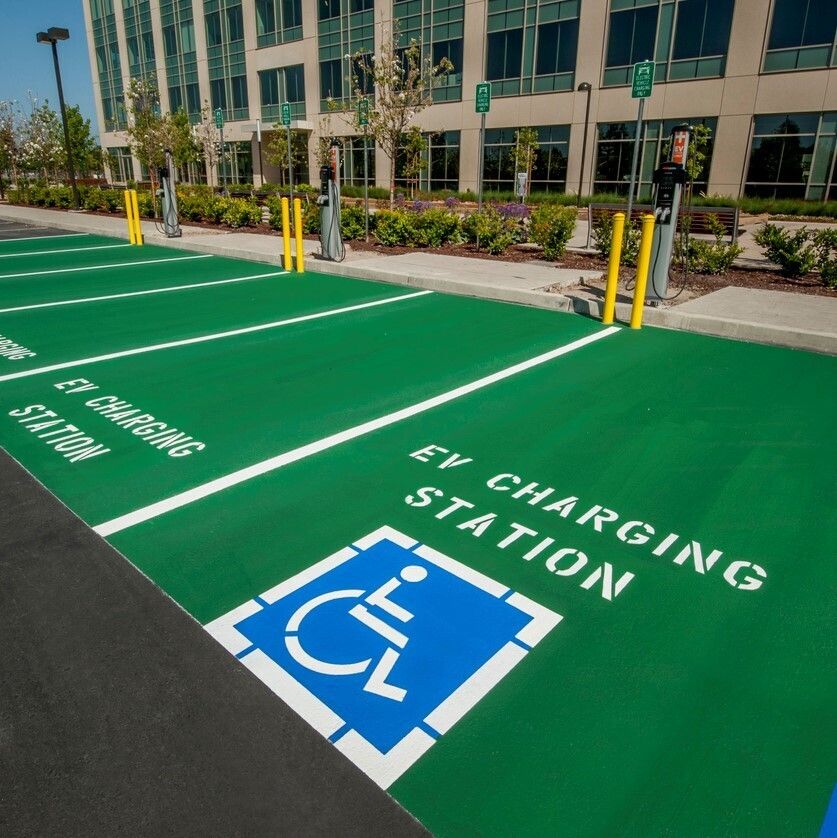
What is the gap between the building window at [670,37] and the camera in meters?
26.8

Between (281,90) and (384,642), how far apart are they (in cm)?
4672

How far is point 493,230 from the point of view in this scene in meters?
14.3

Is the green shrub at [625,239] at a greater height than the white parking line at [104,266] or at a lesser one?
greater

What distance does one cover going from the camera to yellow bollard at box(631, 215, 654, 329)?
8047mm

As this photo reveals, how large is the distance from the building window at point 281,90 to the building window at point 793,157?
27.7 metres

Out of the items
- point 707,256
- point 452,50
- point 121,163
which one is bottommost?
point 707,256

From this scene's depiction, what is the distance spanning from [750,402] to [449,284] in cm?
592

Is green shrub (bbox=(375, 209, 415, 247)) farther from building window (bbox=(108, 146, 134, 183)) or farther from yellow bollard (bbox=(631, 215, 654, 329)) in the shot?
building window (bbox=(108, 146, 134, 183))

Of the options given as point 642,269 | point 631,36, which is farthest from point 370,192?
point 642,269

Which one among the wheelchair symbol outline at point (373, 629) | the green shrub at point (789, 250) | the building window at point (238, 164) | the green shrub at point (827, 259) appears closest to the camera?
the wheelchair symbol outline at point (373, 629)

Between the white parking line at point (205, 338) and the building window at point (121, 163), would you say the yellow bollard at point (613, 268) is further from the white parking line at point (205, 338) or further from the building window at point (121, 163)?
the building window at point (121, 163)

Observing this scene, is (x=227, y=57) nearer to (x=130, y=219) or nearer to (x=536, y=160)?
(x=536, y=160)

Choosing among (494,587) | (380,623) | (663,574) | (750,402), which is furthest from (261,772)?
(750,402)

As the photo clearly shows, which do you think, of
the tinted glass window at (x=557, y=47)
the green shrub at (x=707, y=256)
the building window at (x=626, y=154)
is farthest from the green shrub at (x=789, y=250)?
the tinted glass window at (x=557, y=47)
